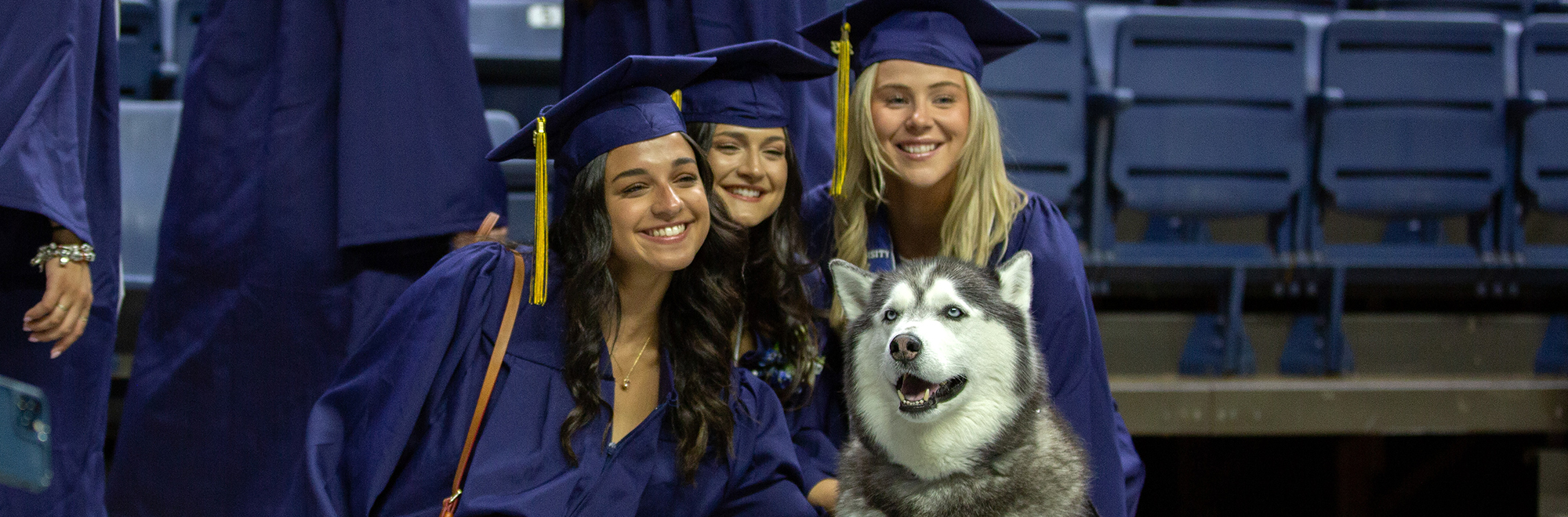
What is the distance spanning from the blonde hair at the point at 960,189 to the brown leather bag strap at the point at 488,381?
61 centimetres

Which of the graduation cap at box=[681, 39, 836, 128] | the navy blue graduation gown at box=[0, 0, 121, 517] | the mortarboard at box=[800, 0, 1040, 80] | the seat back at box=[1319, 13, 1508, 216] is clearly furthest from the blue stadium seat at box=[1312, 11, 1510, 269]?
the navy blue graduation gown at box=[0, 0, 121, 517]

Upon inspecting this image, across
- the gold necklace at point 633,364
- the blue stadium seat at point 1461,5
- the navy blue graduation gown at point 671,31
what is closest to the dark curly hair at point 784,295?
the gold necklace at point 633,364

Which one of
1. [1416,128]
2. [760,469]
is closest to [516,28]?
[760,469]

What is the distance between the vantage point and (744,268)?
1.90m

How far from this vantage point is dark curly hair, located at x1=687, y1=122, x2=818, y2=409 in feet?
6.36

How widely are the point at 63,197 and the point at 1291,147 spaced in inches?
130

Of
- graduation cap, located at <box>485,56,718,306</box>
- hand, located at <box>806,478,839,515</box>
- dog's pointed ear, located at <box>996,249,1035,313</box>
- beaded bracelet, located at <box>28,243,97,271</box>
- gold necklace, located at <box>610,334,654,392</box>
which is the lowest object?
hand, located at <box>806,478,839,515</box>

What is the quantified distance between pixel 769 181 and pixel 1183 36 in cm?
212

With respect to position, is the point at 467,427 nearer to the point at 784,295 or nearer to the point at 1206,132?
the point at 784,295

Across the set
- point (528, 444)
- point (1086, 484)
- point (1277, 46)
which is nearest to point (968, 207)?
point (1086, 484)

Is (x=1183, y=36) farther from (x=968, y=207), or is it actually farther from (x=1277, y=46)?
(x=968, y=207)

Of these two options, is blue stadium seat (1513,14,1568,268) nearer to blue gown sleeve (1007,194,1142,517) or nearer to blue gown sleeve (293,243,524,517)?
blue gown sleeve (1007,194,1142,517)

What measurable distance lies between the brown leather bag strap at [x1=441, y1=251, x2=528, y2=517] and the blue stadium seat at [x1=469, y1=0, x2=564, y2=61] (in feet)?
6.01

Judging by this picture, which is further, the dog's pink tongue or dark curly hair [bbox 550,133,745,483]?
dark curly hair [bbox 550,133,745,483]
